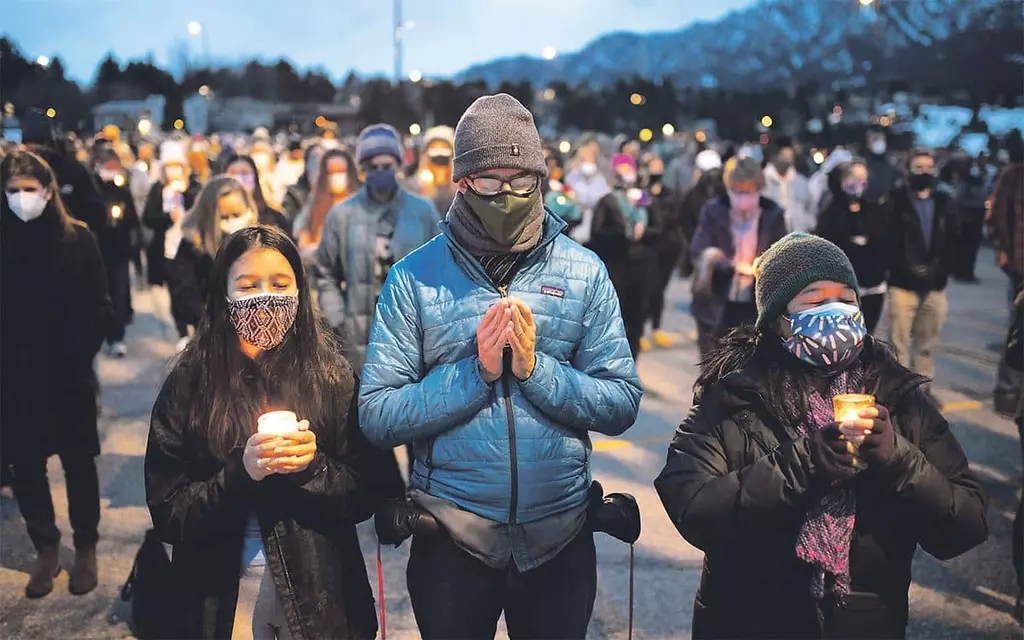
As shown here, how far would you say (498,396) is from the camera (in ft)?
8.68

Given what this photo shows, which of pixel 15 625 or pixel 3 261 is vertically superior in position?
pixel 3 261

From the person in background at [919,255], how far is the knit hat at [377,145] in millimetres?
3802

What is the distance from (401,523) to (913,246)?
5493mm

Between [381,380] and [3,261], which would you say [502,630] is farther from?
[3,261]

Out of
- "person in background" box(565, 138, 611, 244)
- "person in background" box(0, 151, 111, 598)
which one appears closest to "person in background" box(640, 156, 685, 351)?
"person in background" box(565, 138, 611, 244)

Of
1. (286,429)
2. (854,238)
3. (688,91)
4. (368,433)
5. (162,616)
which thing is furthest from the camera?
(688,91)

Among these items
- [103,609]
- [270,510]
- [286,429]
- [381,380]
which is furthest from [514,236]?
[103,609]

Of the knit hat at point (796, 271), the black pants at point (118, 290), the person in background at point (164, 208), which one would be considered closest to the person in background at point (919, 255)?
the knit hat at point (796, 271)

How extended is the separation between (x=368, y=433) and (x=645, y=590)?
2.36 meters

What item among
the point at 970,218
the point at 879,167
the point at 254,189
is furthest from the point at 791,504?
the point at 970,218

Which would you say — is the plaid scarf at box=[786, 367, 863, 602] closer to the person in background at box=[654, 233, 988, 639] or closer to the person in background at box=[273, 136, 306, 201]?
the person in background at box=[654, 233, 988, 639]

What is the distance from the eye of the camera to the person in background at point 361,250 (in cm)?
500

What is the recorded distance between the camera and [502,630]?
165 inches

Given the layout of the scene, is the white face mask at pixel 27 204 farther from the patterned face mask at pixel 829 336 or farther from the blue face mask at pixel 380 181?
the patterned face mask at pixel 829 336
